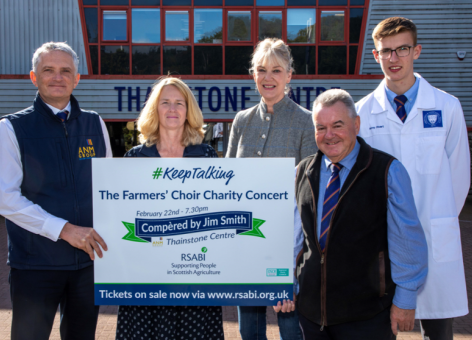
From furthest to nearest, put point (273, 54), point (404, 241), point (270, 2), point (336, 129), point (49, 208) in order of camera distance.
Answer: point (270, 2)
point (273, 54)
point (49, 208)
point (336, 129)
point (404, 241)

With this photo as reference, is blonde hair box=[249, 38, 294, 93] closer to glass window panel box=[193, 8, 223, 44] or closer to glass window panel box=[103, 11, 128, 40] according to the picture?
glass window panel box=[193, 8, 223, 44]

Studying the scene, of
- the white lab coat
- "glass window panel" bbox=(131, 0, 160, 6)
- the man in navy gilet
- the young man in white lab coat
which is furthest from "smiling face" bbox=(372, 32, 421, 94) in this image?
"glass window panel" bbox=(131, 0, 160, 6)

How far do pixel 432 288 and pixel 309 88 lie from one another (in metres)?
10.1

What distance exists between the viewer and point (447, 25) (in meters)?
12.2

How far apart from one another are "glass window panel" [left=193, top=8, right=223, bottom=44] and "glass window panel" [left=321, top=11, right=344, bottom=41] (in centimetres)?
316

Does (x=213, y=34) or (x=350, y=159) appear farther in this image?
(x=213, y=34)

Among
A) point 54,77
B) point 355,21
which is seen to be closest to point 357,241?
point 54,77

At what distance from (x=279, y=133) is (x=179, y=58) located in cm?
1019

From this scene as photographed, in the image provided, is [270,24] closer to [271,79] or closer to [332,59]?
[332,59]

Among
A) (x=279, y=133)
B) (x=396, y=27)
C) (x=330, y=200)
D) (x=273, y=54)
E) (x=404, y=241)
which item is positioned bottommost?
(x=404, y=241)

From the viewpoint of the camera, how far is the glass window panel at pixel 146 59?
12172 mm

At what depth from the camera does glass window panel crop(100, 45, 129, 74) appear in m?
12.1

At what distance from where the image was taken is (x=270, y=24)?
39.7ft

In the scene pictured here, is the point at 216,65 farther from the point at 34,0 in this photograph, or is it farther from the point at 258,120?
the point at 258,120
